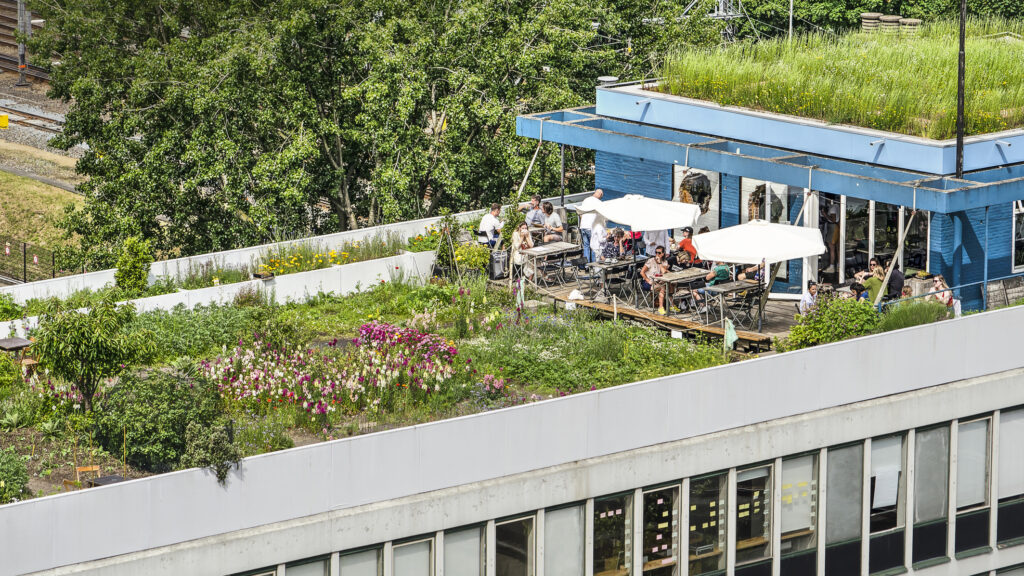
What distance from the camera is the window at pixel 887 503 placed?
928 inches

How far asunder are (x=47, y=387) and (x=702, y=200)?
42.9ft

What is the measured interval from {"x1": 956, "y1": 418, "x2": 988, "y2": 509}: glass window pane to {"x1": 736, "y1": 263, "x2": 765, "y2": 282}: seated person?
3.94 meters

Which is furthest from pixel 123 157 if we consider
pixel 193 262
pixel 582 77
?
pixel 582 77

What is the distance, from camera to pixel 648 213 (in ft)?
88.1

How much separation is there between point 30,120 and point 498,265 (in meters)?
39.2

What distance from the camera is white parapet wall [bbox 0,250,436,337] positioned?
1057 inches

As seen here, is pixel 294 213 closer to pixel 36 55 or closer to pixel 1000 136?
pixel 36 55

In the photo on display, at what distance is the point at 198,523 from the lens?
18703 mm

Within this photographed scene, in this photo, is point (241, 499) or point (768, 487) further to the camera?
point (768, 487)

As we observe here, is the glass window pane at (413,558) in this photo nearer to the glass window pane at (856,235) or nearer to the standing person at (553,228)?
the standing person at (553,228)

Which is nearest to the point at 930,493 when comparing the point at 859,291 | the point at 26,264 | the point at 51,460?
the point at 859,291

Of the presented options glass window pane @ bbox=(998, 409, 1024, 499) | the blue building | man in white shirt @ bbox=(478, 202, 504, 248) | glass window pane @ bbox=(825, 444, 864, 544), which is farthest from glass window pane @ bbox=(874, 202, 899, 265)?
man in white shirt @ bbox=(478, 202, 504, 248)

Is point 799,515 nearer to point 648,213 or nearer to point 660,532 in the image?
point 660,532

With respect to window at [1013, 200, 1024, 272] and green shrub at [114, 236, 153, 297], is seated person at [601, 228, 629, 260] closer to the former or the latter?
window at [1013, 200, 1024, 272]
